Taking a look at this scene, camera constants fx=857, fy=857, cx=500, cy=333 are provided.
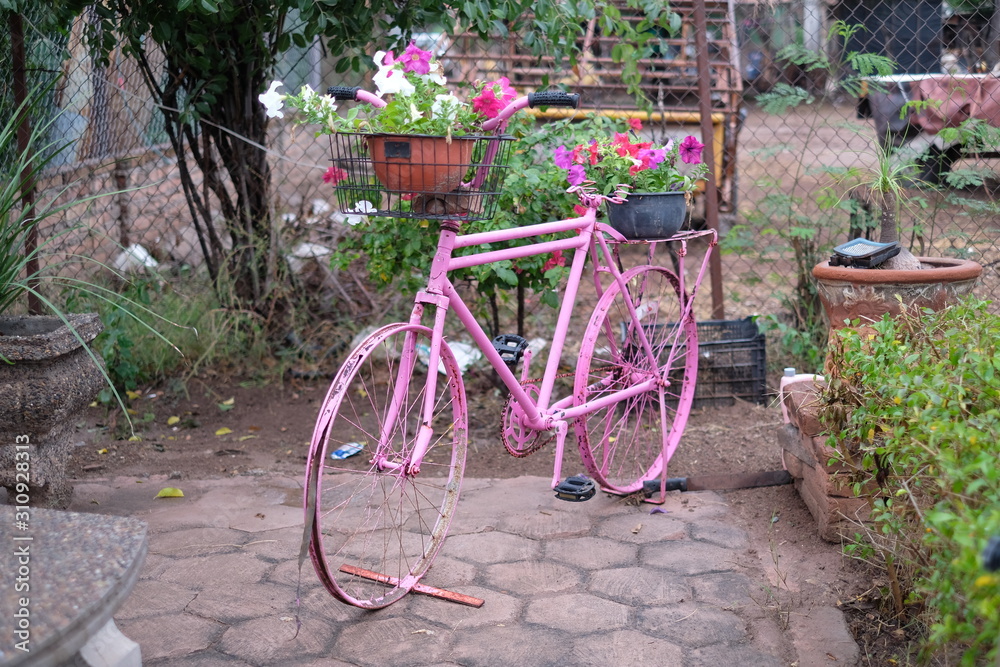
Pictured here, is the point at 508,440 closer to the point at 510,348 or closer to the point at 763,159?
the point at 510,348

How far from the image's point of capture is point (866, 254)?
10.2 ft

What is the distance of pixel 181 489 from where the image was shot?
3.38 m

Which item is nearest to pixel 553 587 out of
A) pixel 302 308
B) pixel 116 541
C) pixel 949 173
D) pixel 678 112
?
pixel 116 541

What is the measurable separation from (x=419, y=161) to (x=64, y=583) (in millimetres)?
1289

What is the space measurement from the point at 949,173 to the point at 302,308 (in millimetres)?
3331

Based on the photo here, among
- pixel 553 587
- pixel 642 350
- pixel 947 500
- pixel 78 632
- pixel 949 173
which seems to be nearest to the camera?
pixel 78 632

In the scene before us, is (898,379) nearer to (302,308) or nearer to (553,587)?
(553,587)

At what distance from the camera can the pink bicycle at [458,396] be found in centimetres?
238

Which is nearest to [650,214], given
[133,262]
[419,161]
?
[419,161]

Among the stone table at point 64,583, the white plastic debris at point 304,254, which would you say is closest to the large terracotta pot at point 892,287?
the stone table at point 64,583

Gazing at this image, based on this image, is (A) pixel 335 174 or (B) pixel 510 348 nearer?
(B) pixel 510 348

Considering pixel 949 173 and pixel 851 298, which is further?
pixel 949 173

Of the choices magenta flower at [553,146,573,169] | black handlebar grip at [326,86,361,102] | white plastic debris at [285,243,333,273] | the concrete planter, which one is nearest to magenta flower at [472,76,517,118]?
black handlebar grip at [326,86,361,102]

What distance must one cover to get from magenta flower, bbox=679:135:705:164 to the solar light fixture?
0.66 m
